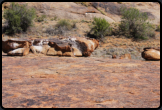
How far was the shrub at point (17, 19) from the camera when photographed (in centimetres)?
1811

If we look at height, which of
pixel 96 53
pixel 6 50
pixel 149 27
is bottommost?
pixel 96 53

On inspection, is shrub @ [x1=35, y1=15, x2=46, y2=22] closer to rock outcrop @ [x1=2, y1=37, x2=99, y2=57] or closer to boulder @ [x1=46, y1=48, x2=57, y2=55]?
rock outcrop @ [x1=2, y1=37, x2=99, y2=57]

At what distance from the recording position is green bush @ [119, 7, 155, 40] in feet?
67.3

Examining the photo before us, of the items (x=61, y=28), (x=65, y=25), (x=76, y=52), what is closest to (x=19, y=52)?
(x=76, y=52)

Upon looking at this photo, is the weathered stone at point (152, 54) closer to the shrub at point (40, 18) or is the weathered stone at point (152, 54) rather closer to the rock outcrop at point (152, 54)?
the rock outcrop at point (152, 54)

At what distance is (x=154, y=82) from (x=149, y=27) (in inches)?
815

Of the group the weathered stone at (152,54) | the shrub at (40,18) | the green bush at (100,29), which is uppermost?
the shrub at (40,18)

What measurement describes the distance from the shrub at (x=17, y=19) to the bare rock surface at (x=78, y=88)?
15.9m

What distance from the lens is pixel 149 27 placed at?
21.4 m

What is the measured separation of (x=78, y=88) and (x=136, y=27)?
2095cm

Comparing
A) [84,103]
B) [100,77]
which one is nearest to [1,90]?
[84,103]

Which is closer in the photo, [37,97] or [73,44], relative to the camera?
[37,97]

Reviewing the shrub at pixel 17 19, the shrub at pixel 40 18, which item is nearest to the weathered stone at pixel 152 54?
the shrub at pixel 17 19

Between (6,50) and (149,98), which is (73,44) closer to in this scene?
(6,50)
